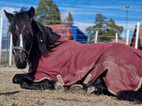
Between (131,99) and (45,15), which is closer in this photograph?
(131,99)

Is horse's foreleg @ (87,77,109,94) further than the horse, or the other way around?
horse's foreleg @ (87,77,109,94)

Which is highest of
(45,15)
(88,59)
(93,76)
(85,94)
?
(45,15)

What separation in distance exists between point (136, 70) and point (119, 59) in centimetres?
34

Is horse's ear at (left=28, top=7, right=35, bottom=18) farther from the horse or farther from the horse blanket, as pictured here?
the horse blanket

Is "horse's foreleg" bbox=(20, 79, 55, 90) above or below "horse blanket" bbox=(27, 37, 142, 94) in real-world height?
below

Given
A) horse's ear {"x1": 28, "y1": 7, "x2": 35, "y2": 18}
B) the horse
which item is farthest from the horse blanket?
horse's ear {"x1": 28, "y1": 7, "x2": 35, "y2": 18}

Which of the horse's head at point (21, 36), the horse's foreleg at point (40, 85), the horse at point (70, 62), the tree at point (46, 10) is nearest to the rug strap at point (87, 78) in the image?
the horse at point (70, 62)

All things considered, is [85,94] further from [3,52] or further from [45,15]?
[45,15]

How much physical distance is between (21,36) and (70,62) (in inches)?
43.8

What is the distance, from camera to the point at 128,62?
11.0 feet

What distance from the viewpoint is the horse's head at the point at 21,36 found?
3.14m

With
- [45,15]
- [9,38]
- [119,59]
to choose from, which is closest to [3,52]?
[9,38]

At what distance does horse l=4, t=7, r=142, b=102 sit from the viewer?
10.6 feet

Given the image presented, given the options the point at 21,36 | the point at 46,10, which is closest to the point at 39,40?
the point at 21,36
